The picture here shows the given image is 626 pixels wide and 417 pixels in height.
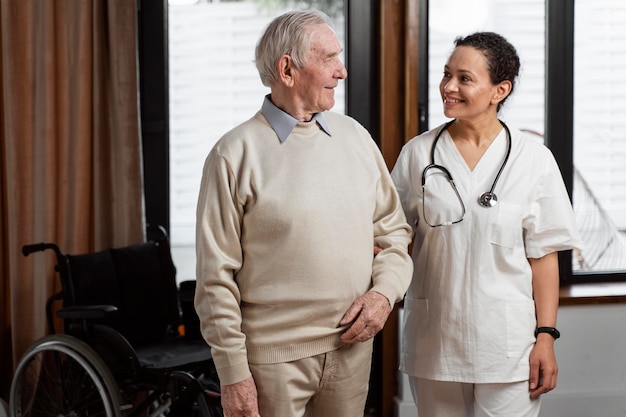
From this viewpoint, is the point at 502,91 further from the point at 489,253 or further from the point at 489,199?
the point at 489,253

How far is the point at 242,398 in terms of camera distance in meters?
1.63

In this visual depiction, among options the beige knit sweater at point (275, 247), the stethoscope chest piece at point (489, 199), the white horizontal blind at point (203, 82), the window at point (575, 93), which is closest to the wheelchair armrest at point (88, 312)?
the white horizontal blind at point (203, 82)

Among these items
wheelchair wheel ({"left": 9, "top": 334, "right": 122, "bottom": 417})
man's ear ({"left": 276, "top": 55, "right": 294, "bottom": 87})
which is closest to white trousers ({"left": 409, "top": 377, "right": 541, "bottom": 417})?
man's ear ({"left": 276, "top": 55, "right": 294, "bottom": 87})

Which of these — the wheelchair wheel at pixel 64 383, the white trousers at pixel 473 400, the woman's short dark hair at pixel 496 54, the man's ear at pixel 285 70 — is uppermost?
the woman's short dark hair at pixel 496 54

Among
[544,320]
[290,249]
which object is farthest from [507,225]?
[290,249]

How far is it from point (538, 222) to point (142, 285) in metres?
1.42

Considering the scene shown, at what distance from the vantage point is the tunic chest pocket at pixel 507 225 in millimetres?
1834

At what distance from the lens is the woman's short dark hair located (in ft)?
6.10

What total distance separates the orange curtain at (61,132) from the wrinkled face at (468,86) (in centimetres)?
140

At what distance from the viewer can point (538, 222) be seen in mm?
1858

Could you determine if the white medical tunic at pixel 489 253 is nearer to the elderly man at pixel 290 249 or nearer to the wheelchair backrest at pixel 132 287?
the elderly man at pixel 290 249

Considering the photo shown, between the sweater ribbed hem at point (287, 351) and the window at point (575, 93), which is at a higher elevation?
the window at point (575, 93)

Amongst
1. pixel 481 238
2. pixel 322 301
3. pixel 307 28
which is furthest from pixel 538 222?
pixel 307 28

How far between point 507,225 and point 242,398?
683mm
